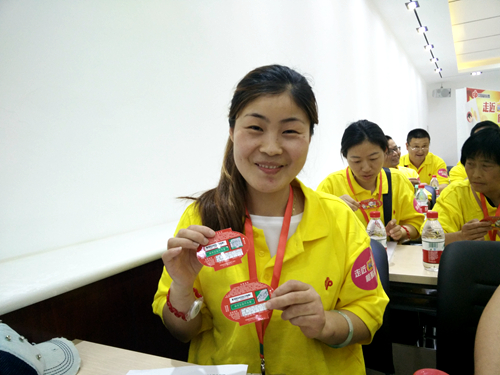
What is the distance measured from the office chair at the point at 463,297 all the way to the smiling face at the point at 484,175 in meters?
0.82

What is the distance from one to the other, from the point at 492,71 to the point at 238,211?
1431 cm

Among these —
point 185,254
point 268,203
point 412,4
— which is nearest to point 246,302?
point 185,254

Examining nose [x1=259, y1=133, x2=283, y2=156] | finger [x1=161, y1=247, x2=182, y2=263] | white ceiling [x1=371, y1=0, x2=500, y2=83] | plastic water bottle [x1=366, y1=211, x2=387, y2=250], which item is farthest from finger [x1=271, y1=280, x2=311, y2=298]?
white ceiling [x1=371, y1=0, x2=500, y2=83]

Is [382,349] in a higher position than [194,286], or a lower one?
lower

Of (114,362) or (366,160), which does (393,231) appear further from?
(114,362)

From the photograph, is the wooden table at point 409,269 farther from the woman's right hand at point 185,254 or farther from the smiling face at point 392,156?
the smiling face at point 392,156

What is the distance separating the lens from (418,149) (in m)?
5.64

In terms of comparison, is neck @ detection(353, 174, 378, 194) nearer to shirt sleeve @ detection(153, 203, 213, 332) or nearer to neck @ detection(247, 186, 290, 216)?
neck @ detection(247, 186, 290, 216)

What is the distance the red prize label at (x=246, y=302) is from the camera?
819mm

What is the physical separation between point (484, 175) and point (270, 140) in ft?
5.22

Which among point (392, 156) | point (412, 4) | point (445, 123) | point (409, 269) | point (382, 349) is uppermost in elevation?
point (412, 4)

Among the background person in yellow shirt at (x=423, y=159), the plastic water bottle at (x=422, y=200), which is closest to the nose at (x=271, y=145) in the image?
the plastic water bottle at (x=422, y=200)

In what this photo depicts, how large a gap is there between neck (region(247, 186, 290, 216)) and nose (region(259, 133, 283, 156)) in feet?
0.66

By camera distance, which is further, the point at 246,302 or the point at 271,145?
the point at 271,145
